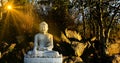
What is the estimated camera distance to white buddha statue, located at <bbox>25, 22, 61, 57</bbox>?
13344 millimetres

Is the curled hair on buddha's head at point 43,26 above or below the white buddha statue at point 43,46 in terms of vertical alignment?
above

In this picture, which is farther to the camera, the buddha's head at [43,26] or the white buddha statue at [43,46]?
the buddha's head at [43,26]

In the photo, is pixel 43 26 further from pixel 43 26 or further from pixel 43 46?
pixel 43 46

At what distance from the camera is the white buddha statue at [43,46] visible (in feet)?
43.8

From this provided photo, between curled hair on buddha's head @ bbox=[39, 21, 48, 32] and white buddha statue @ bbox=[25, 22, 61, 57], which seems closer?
white buddha statue @ bbox=[25, 22, 61, 57]

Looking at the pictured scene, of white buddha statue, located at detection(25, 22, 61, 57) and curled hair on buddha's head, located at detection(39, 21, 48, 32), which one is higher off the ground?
curled hair on buddha's head, located at detection(39, 21, 48, 32)

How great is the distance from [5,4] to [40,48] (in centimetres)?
1445

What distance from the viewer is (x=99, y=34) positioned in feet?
85.5

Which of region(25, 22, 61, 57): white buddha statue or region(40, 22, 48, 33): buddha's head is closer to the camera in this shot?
region(25, 22, 61, 57): white buddha statue

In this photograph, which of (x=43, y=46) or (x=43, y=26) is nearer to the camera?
(x=43, y=26)

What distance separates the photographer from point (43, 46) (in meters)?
14.0

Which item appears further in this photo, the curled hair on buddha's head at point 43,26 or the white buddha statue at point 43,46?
the curled hair on buddha's head at point 43,26

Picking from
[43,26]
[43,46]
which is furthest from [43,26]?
[43,46]

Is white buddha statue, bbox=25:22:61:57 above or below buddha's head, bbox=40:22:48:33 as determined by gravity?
below
